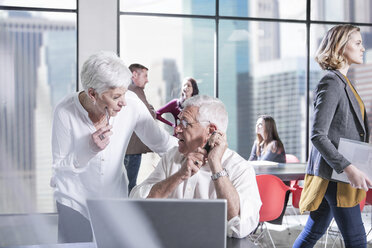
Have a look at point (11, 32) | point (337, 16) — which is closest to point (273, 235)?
point (337, 16)

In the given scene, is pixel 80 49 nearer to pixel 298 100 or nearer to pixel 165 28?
pixel 165 28

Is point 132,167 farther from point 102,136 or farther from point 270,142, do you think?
point 102,136

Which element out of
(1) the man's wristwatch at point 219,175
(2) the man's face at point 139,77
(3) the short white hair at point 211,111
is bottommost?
(1) the man's wristwatch at point 219,175

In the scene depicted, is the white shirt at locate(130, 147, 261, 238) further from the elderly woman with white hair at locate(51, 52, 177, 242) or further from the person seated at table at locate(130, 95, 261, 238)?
the elderly woman with white hair at locate(51, 52, 177, 242)

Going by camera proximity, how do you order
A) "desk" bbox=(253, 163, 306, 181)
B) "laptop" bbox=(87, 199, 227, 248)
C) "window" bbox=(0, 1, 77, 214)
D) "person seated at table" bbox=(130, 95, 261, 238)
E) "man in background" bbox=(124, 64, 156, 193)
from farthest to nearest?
"man in background" bbox=(124, 64, 156, 193) < "desk" bbox=(253, 163, 306, 181) < "person seated at table" bbox=(130, 95, 261, 238) < "laptop" bbox=(87, 199, 227, 248) < "window" bbox=(0, 1, 77, 214)

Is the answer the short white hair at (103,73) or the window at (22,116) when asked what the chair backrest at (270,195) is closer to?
the short white hair at (103,73)

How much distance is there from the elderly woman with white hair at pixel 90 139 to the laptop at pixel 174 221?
61cm

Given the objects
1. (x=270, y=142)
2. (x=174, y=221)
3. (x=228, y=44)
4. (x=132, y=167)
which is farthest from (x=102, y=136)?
(x=228, y=44)

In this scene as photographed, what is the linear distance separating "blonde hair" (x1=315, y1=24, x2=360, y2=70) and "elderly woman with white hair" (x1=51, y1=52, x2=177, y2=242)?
2.80ft

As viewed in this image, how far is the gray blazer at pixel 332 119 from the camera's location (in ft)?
6.01

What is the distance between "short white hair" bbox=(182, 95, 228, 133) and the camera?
1.70 m

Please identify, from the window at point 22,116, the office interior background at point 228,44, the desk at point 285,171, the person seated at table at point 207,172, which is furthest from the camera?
the office interior background at point 228,44

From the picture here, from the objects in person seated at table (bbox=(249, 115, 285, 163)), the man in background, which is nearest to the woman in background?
person seated at table (bbox=(249, 115, 285, 163))

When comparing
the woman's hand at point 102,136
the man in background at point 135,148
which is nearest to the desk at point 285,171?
the man in background at point 135,148
